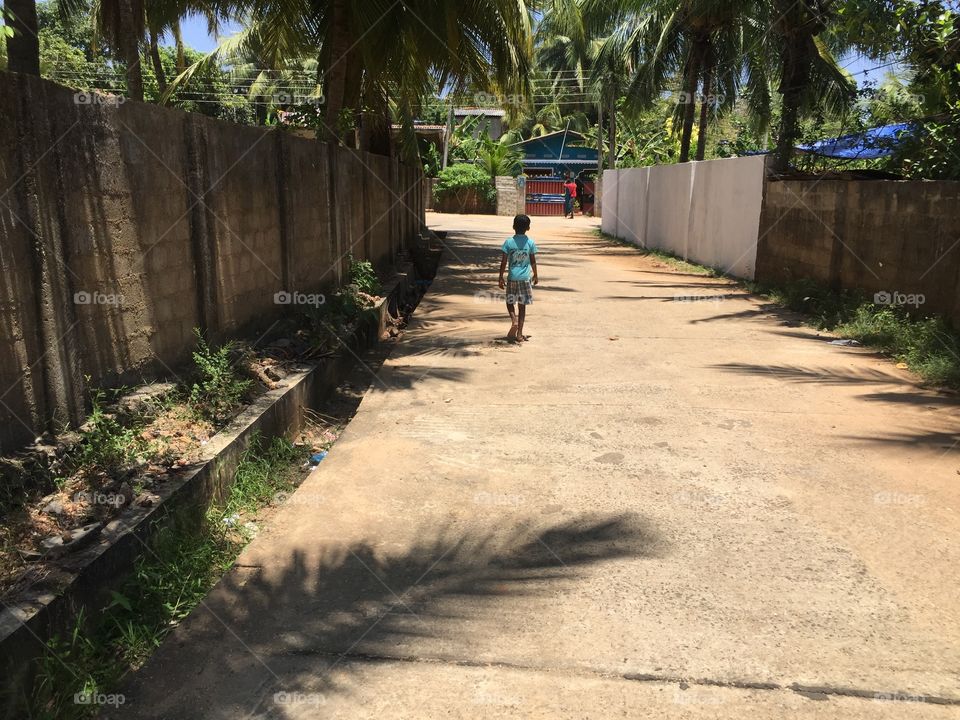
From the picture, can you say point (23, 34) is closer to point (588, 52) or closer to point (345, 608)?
point (345, 608)

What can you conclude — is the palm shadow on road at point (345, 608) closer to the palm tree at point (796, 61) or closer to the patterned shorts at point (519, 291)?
the patterned shorts at point (519, 291)

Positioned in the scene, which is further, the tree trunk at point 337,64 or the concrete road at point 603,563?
the tree trunk at point 337,64

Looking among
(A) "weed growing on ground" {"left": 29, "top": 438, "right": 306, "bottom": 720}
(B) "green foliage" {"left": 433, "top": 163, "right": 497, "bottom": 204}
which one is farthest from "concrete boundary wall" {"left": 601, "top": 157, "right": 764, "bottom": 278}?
(B) "green foliage" {"left": 433, "top": 163, "right": 497, "bottom": 204}

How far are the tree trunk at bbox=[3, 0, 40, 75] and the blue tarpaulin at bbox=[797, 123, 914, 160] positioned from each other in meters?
10.9

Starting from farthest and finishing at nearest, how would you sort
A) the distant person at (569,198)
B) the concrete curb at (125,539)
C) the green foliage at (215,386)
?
the distant person at (569,198) < the green foliage at (215,386) < the concrete curb at (125,539)

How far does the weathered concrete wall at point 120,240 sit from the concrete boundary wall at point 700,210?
9036mm

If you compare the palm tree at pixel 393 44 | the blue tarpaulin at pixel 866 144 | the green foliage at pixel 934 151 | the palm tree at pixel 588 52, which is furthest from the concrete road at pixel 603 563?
the palm tree at pixel 588 52

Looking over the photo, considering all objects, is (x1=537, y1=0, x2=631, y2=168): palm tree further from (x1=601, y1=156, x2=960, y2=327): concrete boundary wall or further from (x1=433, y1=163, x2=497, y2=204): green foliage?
(x1=433, y1=163, x2=497, y2=204): green foliage

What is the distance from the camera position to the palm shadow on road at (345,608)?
306 cm

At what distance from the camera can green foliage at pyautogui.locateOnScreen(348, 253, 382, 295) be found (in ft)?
36.2

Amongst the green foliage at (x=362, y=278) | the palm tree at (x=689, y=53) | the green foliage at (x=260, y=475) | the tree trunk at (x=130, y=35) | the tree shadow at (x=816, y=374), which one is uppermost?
the palm tree at (x=689, y=53)

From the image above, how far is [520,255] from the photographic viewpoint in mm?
8906

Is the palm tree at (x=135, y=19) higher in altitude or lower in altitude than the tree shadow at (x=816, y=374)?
higher

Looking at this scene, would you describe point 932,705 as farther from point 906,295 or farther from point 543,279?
point 543,279
